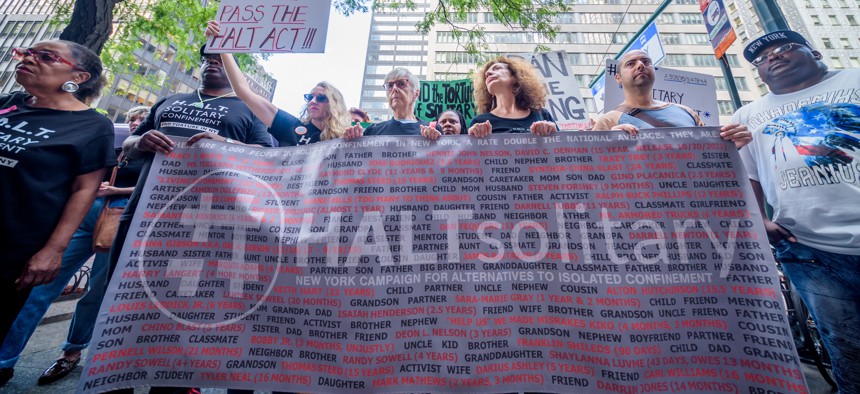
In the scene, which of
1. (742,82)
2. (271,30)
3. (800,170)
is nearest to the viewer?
(800,170)

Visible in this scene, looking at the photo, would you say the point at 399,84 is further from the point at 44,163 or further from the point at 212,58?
the point at 44,163

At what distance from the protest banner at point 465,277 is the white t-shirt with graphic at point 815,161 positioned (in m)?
0.65

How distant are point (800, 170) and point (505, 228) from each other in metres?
1.90

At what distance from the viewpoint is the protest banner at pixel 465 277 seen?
135 cm

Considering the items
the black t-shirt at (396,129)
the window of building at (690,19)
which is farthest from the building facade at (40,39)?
the window of building at (690,19)

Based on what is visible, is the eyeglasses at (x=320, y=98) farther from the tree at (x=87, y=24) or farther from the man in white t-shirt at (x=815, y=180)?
the man in white t-shirt at (x=815, y=180)

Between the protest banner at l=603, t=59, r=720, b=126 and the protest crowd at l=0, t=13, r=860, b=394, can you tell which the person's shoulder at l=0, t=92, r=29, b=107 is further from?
the protest banner at l=603, t=59, r=720, b=126

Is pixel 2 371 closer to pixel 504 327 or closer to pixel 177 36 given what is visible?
pixel 504 327

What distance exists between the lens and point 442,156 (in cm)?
175

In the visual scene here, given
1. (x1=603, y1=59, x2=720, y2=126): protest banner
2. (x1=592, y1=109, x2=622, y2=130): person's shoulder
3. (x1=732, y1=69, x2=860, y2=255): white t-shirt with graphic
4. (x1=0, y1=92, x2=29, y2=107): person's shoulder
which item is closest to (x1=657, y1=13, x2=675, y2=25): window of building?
(x1=603, y1=59, x2=720, y2=126): protest banner

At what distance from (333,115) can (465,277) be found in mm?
2072

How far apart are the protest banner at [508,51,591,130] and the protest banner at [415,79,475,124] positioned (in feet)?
2.97

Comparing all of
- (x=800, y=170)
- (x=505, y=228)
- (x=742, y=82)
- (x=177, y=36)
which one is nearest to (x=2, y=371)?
(x=505, y=228)

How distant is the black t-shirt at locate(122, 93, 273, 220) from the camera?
2.08 meters
